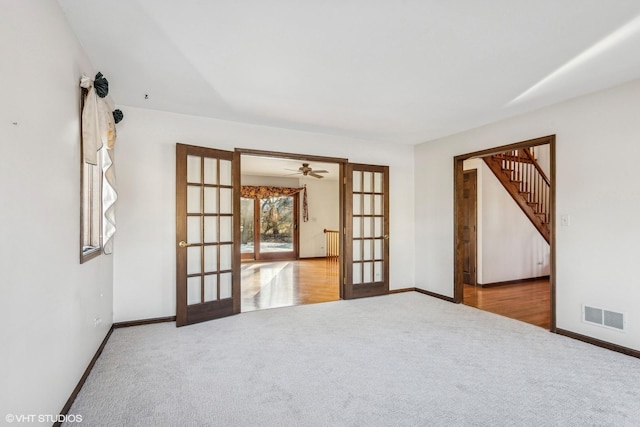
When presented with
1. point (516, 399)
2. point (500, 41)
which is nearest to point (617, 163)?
point (500, 41)

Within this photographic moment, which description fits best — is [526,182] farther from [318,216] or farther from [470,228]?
[318,216]

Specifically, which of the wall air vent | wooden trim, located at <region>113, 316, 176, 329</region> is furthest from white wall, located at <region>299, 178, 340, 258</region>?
the wall air vent

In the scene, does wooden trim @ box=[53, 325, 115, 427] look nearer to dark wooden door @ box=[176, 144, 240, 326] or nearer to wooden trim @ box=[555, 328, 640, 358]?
dark wooden door @ box=[176, 144, 240, 326]

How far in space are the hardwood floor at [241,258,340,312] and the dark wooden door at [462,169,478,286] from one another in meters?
2.44

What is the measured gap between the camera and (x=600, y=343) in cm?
317

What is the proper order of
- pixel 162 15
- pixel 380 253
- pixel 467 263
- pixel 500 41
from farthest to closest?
pixel 467 263 → pixel 380 253 → pixel 500 41 → pixel 162 15

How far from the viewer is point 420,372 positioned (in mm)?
2617

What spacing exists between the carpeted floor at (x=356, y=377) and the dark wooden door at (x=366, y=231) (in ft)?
4.20

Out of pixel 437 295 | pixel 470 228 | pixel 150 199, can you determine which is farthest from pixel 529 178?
pixel 150 199

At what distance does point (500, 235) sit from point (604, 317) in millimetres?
2956

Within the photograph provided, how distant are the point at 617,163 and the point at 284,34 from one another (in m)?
3.30

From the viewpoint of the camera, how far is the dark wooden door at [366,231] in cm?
501

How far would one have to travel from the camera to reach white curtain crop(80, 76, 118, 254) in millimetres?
2379

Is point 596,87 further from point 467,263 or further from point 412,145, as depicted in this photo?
point 467,263
